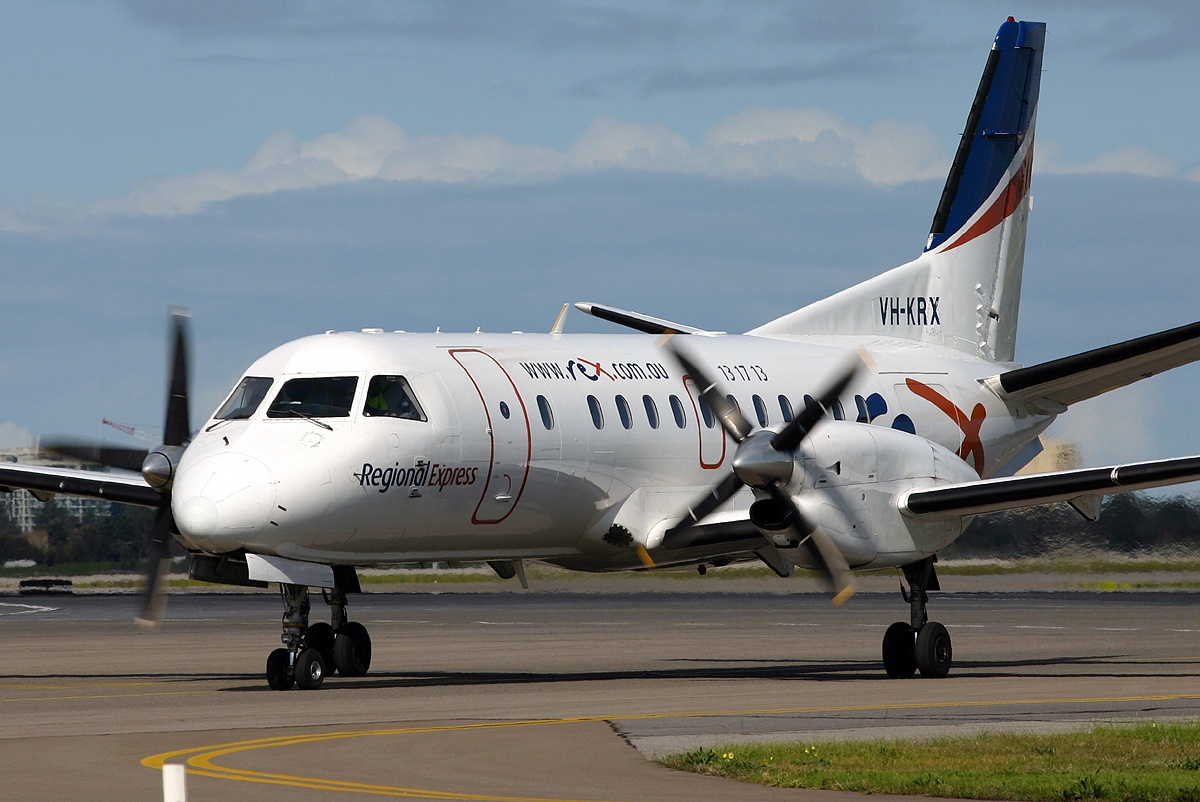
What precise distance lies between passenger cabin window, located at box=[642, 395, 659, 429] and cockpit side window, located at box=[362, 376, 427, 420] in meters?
3.50

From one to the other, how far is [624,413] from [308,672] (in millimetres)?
4923

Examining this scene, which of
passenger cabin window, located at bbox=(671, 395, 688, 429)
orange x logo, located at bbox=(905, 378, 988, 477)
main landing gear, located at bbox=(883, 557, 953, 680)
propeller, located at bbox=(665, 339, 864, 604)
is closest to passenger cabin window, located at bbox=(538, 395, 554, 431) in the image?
propeller, located at bbox=(665, 339, 864, 604)

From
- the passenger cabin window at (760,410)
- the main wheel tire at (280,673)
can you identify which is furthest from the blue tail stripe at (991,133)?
the main wheel tire at (280,673)

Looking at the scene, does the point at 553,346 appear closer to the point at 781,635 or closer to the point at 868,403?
the point at 868,403

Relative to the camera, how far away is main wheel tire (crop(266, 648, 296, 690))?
702 inches

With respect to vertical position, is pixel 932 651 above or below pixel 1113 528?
below

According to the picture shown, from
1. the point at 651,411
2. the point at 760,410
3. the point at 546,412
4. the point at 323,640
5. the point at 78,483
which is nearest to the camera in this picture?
the point at 323,640

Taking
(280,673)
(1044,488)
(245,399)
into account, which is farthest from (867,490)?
(245,399)

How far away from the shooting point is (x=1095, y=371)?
22.5m

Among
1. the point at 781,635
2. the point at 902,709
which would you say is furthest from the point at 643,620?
the point at 902,709

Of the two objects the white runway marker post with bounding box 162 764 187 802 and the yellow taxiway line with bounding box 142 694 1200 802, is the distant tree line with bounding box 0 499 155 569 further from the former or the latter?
the white runway marker post with bounding box 162 764 187 802

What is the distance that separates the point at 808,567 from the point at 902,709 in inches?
145

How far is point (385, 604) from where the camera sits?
→ 4306 centimetres

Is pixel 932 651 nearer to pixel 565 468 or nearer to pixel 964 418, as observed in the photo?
pixel 565 468
